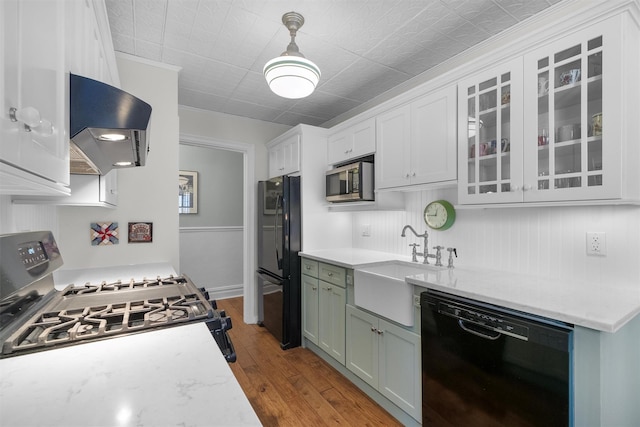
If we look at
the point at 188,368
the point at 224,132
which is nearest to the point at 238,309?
the point at 224,132

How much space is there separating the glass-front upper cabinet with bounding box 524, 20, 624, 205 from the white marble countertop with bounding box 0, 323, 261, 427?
1678 mm

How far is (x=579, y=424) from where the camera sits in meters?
1.15

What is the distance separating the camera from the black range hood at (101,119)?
34.7 inches

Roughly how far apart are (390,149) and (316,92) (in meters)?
1.06

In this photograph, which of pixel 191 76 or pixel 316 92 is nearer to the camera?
pixel 191 76

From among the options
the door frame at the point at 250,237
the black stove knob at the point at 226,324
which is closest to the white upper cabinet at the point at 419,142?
the black stove knob at the point at 226,324

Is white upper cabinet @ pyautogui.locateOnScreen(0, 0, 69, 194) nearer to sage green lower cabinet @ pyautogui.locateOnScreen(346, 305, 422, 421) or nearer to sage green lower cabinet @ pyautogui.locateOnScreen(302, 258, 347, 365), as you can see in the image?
sage green lower cabinet @ pyautogui.locateOnScreen(346, 305, 422, 421)

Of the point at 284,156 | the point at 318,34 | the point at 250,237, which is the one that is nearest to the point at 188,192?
the point at 250,237

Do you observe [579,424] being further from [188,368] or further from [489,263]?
[188,368]

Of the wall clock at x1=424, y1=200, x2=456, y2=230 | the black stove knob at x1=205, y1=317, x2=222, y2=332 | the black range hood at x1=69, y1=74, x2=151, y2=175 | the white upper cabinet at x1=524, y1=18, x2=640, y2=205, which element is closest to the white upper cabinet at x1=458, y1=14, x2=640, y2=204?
the white upper cabinet at x1=524, y1=18, x2=640, y2=205

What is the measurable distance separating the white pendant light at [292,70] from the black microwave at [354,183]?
99cm

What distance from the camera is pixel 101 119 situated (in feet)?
2.98

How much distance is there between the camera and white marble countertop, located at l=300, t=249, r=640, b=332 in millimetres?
1147

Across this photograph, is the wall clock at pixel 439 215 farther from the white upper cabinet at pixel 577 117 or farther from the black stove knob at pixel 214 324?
the black stove knob at pixel 214 324
